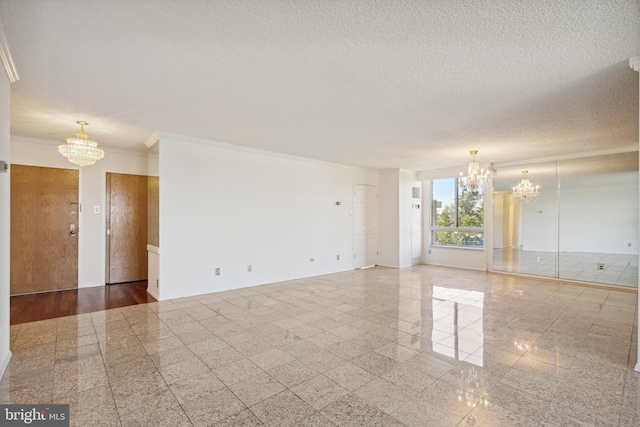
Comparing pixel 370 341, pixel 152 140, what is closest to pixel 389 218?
pixel 370 341

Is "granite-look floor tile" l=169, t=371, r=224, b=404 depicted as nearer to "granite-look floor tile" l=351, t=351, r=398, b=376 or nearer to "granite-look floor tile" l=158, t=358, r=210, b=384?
"granite-look floor tile" l=158, t=358, r=210, b=384

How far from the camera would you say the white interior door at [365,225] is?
7797 mm

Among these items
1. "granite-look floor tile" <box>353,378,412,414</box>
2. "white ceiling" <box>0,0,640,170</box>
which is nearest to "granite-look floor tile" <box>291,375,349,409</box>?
"granite-look floor tile" <box>353,378,412,414</box>

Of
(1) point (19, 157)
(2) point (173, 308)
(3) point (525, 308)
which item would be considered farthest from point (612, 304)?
(1) point (19, 157)

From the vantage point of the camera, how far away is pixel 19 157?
197 inches

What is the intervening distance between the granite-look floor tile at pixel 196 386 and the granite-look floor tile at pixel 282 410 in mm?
430

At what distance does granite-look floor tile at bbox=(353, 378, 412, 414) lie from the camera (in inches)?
81.6

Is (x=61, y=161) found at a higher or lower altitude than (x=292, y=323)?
higher

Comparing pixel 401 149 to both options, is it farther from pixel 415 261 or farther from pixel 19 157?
pixel 19 157

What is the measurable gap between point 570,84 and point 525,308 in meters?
3.06

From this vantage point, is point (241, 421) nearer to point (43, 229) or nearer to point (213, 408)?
point (213, 408)

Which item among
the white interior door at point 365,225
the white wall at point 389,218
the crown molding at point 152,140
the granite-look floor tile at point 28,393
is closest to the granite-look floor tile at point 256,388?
the granite-look floor tile at point 28,393

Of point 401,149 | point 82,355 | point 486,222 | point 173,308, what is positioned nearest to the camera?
point 82,355

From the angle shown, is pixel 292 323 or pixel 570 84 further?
pixel 292 323
